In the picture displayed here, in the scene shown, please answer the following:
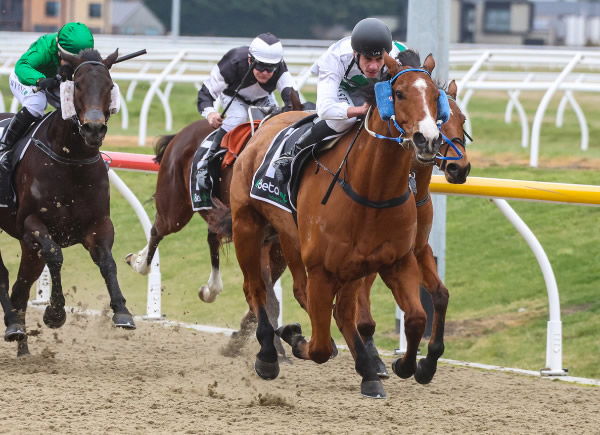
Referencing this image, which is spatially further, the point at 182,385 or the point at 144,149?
the point at 144,149

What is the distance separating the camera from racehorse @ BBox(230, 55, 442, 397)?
13.5ft

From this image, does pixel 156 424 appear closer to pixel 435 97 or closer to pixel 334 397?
pixel 334 397

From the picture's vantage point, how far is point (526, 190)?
18.9ft

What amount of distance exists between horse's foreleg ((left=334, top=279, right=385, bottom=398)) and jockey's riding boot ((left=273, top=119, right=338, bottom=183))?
1.90 ft

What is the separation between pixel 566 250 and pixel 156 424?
5.45 metres

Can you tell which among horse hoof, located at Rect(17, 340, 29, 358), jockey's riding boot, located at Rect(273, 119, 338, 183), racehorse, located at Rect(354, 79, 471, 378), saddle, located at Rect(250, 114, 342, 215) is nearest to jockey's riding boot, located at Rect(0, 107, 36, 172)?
horse hoof, located at Rect(17, 340, 29, 358)

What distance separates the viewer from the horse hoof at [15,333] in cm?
567

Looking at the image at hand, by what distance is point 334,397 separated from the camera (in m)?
5.17

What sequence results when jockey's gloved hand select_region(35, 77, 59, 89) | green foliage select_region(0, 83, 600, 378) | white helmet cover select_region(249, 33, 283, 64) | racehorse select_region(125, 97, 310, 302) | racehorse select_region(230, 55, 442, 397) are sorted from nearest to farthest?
racehorse select_region(230, 55, 442, 397)
jockey's gloved hand select_region(35, 77, 59, 89)
white helmet cover select_region(249, 33, 283, 64)
racehorse select_region(125, 97, 310, 302)
green foliage select_region(0, 83, 600, 378)

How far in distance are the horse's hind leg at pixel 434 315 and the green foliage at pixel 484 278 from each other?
6.36ft

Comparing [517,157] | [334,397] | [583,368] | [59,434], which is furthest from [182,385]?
[517,157]

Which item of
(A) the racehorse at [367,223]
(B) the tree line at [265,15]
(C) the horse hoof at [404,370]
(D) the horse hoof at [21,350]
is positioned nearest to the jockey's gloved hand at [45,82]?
(D) the horse hoof at [21,350]

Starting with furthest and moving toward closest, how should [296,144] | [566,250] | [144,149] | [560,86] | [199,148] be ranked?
[144,149] < [560,86] < [566,250] < [199,148] < [296,144]

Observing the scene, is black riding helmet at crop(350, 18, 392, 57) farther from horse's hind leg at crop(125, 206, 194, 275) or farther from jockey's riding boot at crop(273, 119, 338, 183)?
horse's hind leg at crop(125, 206, 194, 275)
